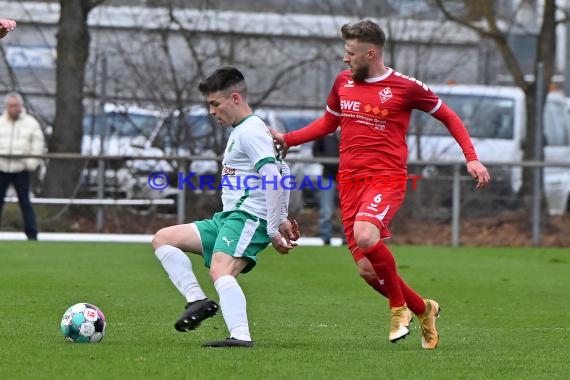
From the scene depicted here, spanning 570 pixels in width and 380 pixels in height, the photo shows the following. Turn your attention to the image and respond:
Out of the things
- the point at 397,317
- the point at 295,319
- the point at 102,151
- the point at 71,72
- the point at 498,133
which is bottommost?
the point at 295,319

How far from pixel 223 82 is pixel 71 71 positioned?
46.9ft

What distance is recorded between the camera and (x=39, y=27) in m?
22.7

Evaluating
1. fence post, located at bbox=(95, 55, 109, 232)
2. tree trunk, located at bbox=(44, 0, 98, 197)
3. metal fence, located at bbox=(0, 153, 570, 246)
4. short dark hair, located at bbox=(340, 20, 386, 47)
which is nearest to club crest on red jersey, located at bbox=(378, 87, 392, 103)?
short dark hair, located at bbox=(340, 20, 386, 47)

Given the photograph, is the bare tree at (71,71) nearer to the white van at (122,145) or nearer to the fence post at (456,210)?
the white van at (122,145)

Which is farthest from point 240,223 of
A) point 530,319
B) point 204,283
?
point 204,283

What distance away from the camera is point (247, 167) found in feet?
25.8

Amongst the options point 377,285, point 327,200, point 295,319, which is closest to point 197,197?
point 327,200

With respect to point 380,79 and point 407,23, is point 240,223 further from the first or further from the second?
point 407,23

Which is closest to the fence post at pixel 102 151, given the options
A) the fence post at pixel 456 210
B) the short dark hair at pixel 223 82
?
the fence post at pixel 456 210

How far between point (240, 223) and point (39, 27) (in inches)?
615

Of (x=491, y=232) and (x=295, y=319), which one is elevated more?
(x=295, y=319)

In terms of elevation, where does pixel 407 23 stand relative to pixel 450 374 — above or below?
above

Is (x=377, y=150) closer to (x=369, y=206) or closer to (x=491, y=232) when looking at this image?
(x=369, y=206)

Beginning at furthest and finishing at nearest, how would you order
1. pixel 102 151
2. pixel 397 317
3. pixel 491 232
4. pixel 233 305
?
pixel 102 151 < pixel 491 232 < pixel 397 317 < pixel 233 305
